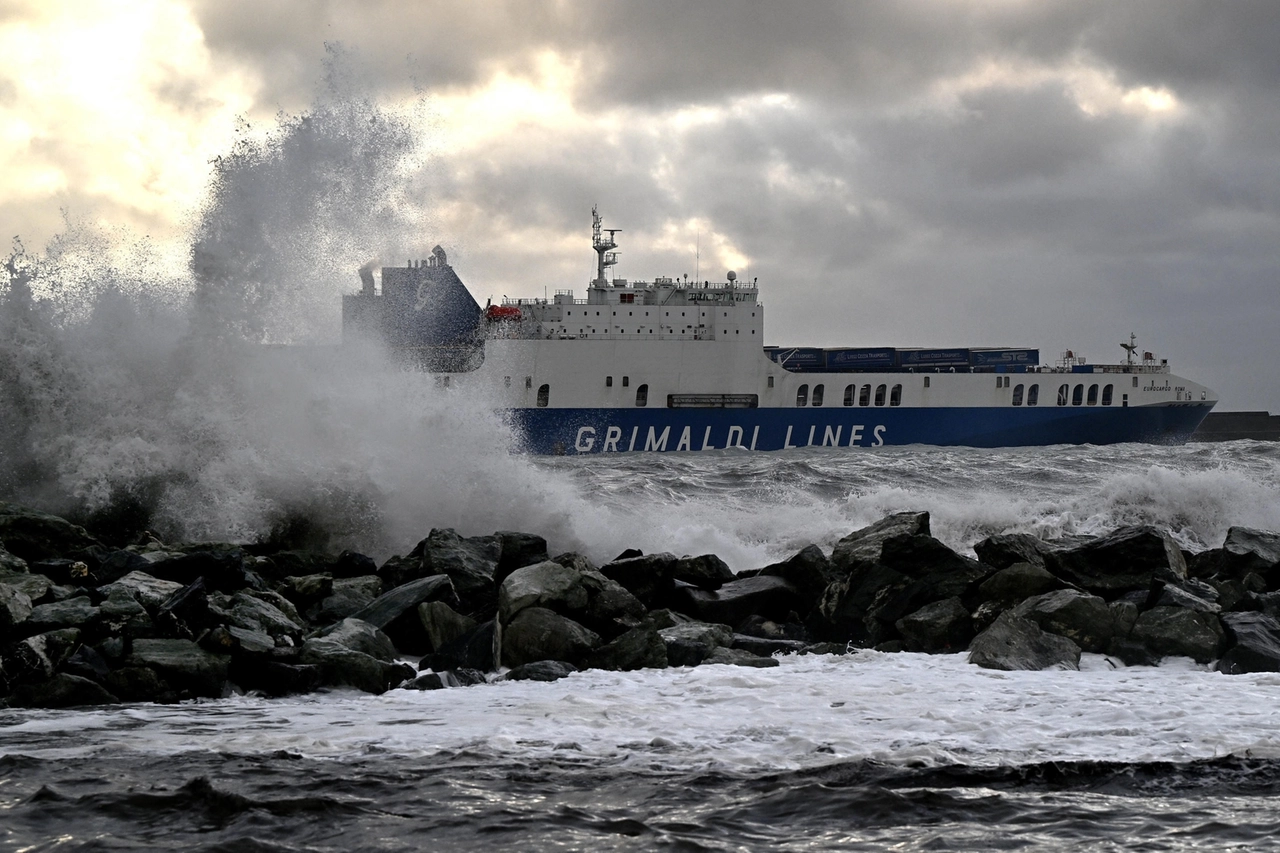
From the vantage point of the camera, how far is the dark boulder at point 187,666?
19.2 ft

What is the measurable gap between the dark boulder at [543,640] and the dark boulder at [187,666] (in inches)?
67.7

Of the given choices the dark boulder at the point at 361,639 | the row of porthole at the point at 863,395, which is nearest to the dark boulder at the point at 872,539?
the dark boulder at the point at 361,639

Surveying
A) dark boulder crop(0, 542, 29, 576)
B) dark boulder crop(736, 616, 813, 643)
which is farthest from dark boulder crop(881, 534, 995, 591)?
dark boulder crop(0, 542, 29, 576)

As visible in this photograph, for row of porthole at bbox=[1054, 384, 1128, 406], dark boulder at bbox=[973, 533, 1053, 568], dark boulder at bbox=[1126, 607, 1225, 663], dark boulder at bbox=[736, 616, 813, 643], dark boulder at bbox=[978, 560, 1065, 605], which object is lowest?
dark boulder at bbox=[736, 616, 813, 643]

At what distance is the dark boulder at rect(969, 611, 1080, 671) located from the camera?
6.48 m

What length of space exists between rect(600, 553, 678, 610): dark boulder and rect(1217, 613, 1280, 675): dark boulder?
3.95 metres

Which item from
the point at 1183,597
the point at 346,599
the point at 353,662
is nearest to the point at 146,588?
the point at 346,599

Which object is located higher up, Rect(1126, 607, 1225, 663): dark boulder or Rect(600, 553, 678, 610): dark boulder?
Rect(1126, 607, 1225, 663): dark boulder

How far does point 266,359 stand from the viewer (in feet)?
45.9

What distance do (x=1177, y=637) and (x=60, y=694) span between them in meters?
6.56

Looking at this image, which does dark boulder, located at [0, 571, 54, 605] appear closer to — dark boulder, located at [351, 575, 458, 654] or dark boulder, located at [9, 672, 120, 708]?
dark boulder, located at [9, 672, 120, 708]

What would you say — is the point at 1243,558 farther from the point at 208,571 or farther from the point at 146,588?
the point at 146,588

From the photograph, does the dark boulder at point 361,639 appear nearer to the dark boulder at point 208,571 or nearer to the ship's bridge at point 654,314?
the dark boulder at point 208,571

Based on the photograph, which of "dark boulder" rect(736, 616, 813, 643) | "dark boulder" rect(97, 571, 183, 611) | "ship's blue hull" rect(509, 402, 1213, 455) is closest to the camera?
"dark boulder" rect(97, 571, 183, 611)
